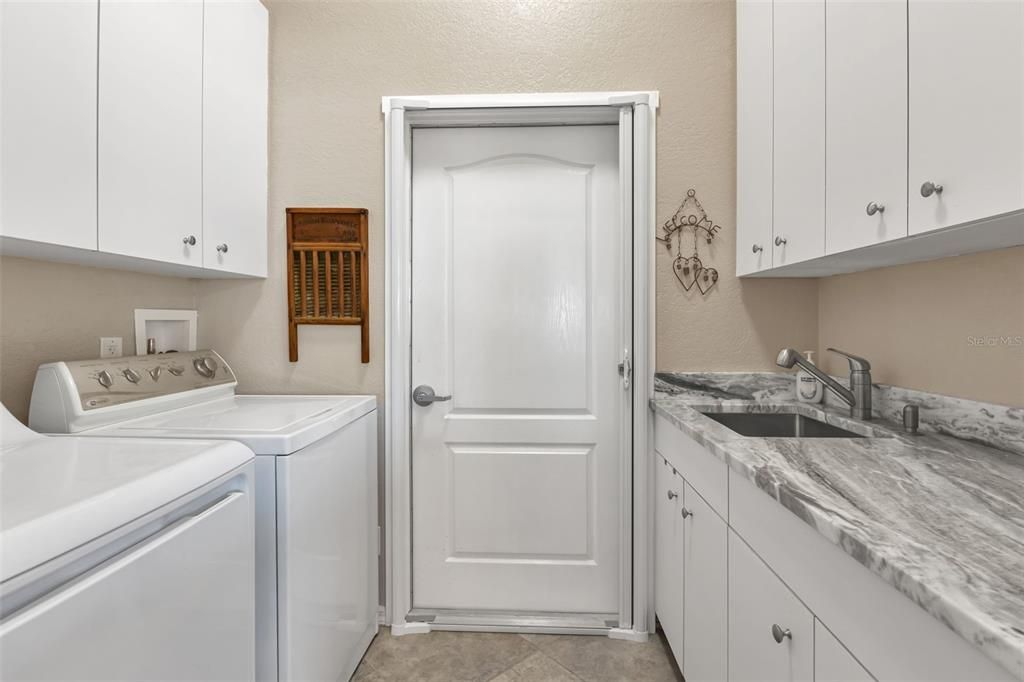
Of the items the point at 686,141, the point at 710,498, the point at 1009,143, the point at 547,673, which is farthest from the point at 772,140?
the point at 547,673

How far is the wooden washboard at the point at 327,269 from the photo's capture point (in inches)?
80.0

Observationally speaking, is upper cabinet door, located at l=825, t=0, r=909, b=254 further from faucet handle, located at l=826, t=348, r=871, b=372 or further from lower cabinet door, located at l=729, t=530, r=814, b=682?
lower cabinet door, located at l=729, t=530, r=814, b=682

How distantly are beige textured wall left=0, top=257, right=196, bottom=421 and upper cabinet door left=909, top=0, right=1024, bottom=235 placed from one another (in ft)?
7.07

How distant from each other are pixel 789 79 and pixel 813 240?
1.67ft

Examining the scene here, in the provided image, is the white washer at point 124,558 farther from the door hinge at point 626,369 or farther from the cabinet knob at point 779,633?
the door hinge at point 626,369

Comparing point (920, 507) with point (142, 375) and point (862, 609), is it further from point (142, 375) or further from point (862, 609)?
point (142, 375)

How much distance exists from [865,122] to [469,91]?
1.38 metres

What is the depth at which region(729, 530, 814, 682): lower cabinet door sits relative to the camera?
3.01ft

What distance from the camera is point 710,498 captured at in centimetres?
138

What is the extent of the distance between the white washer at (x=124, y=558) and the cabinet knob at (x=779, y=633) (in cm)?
109

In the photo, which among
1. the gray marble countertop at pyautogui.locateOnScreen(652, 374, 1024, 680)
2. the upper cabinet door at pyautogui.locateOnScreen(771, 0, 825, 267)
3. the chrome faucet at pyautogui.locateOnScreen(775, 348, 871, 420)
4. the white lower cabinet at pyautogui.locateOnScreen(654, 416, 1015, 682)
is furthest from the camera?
the chrome faucet at pyautogui.locateOnScreen(775, 348, 871, 420)

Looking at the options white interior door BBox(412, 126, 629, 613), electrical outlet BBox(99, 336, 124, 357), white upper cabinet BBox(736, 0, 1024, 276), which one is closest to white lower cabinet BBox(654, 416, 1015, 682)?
white interior door BBox(412, 126, 629, 613)

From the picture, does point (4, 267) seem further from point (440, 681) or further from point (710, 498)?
point (710, 498)

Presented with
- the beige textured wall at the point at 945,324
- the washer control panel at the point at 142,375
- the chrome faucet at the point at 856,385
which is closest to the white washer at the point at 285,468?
the washer control panel at the point at 142,375
